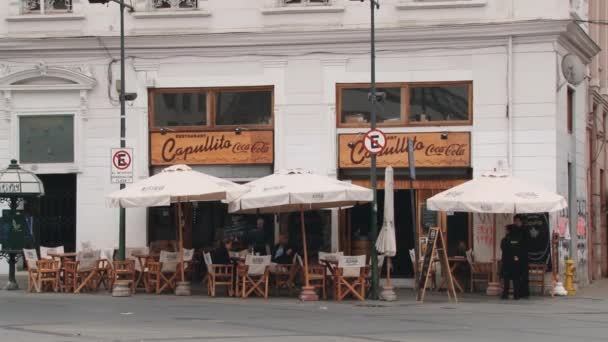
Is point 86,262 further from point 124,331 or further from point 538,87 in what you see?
point 538,87

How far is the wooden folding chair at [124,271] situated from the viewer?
78.6 feet

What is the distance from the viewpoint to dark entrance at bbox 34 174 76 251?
28.5 meters

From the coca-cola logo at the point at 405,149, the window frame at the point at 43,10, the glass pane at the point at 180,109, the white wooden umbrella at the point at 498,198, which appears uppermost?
the window frame at the point at 43,10

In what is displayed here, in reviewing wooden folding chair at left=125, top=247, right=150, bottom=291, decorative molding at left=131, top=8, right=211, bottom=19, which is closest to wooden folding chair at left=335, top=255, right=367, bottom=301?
wooden folding chair at left=125, top=247, right=150, bottom=291

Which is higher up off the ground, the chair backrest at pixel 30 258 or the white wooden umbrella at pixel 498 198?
the white wooden umbrella at pixel 498 198

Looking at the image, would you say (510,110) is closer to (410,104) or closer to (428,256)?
(410,104)

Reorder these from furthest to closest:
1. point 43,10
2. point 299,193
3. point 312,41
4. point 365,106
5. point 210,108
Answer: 1. point 43,10
2. point 210,108
3. point 312,41
4. point 365,106
5. point 299,193

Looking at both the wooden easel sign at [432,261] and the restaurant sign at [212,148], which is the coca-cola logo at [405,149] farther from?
the wooden easel sign at [432,261]

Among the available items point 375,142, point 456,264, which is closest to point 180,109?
point 375,142

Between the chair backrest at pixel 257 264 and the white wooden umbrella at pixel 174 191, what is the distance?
1.35m

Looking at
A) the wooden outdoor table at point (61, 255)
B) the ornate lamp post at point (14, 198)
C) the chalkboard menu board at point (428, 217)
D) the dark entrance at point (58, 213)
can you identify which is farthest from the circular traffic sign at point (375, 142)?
the dark entrance at point (58, 213)

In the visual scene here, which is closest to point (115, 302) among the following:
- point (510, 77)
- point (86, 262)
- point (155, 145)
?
point (86, 262)

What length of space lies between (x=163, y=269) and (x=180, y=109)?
15.6 ft

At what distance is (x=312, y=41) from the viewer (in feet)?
88.6
